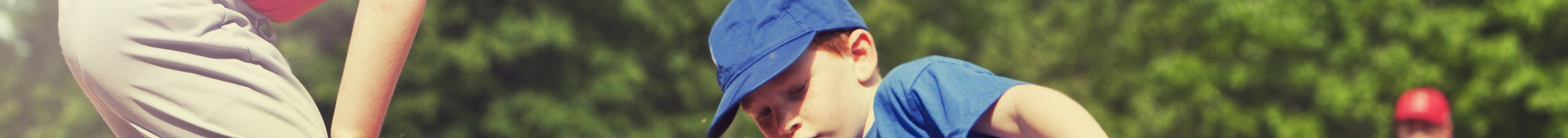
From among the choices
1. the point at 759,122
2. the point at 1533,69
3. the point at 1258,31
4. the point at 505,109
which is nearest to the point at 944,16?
the point at 1258,31

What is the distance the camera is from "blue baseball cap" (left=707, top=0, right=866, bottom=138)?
0.89 metres

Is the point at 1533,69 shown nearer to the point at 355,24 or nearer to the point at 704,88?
the point at 704,88

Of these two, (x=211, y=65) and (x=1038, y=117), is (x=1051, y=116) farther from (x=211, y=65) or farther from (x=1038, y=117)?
(x=211, y=65)

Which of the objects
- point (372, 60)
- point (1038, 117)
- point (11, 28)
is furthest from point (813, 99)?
point (11, 28)

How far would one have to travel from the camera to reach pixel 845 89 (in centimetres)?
93

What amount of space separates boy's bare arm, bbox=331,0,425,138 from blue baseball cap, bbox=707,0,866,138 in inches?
9.0

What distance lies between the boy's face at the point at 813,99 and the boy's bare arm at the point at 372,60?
250 millimetres

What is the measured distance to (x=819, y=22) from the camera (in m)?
0.91

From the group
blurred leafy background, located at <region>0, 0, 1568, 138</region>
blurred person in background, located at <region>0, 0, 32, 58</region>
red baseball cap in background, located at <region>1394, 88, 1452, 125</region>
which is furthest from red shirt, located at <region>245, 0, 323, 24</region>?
blurred leafy background, located at <region>0, 0, 1568, 138</region>

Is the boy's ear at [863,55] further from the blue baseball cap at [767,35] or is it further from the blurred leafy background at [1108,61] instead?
the blurred leafy background at [1108,61]

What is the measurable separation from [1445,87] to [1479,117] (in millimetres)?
115

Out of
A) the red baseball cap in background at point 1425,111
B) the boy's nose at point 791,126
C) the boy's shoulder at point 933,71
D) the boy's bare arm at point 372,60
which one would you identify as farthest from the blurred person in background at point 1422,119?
the boy's bare arm at point 372,60

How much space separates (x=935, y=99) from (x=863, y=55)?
73 millimetres

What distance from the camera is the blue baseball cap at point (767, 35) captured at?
2.93 ft
